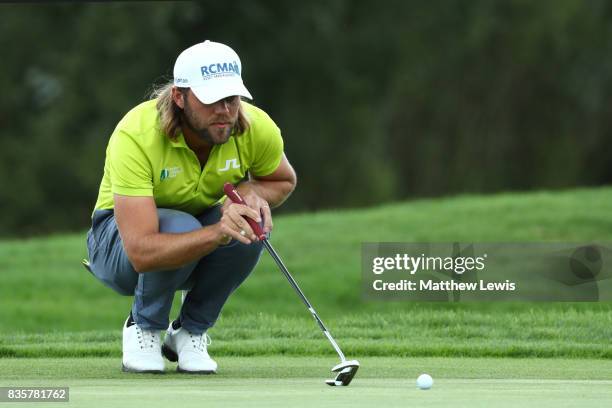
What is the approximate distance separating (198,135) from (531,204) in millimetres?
10141

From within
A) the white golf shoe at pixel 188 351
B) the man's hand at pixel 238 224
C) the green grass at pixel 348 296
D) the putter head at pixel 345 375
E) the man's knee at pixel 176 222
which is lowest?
the green grass at pixel 348 296

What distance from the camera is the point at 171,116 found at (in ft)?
18.9

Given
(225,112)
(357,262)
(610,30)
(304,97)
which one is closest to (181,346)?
(225,112)

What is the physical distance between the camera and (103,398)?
468 cm

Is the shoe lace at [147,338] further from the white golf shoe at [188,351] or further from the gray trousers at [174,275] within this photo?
the white golf shoe at [188,351]

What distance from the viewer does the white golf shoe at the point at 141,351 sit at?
19.6 feet

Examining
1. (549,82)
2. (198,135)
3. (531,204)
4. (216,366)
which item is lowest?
(549,82)

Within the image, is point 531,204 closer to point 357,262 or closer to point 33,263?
point 357,262

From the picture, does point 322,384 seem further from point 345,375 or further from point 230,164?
point 230,164

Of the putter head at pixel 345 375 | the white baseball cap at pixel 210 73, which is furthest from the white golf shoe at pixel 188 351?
the white baseball cap at pixel 210 73

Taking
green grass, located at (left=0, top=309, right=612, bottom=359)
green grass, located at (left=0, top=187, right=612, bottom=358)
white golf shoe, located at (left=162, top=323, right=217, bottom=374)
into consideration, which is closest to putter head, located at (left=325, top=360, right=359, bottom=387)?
white golf shoe, located at (left=162, top=323, right=217, bottom=374)

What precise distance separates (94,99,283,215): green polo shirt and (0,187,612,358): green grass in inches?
52.1

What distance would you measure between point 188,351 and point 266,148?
0.94m

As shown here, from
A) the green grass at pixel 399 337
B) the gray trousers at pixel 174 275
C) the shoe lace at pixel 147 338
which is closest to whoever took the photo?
the gray trousers at pixel 174 275
